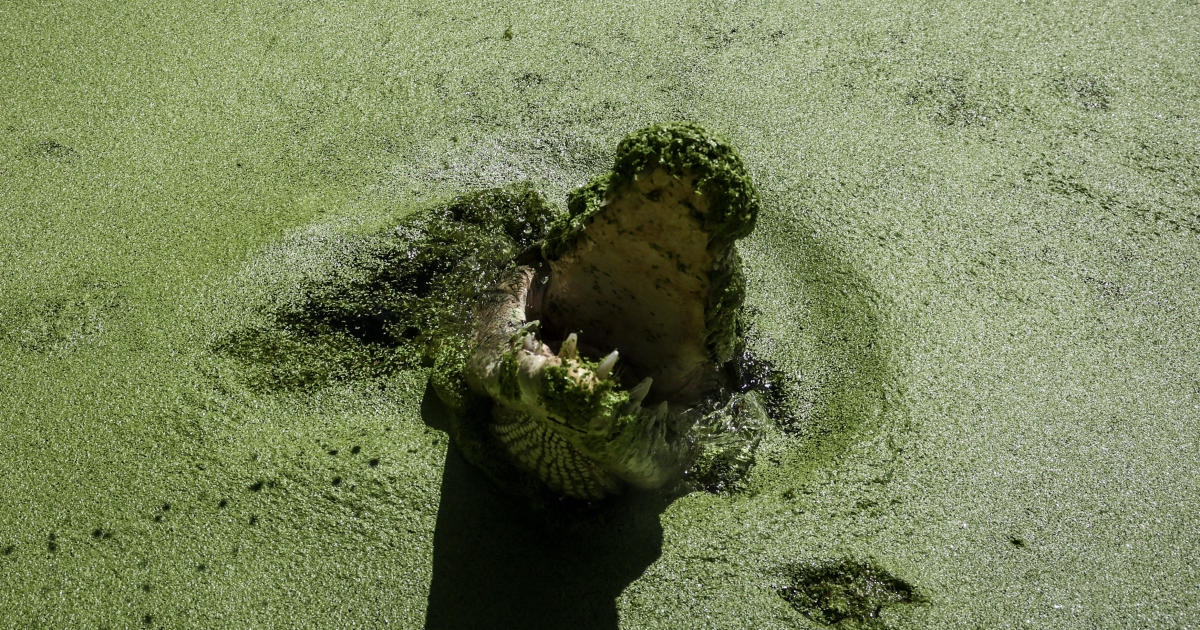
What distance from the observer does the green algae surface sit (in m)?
1.55

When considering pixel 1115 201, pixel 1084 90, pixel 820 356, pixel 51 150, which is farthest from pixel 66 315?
pixel 1084 90

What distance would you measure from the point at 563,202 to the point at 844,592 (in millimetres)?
1130

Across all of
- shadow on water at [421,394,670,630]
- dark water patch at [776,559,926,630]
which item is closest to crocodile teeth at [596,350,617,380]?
shadow on water at [421,394,670,630]

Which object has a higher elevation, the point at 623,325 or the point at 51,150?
the point at 623,325

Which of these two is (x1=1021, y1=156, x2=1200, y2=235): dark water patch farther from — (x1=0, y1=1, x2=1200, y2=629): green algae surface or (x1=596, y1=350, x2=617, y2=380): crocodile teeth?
(x1=596, y1=350, x2=617, y2=380): crocodile teeth

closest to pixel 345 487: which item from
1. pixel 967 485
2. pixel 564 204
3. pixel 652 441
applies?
pixel 652 441

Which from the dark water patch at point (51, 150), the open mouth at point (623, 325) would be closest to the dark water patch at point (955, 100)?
the open mouth at point (623, 325)

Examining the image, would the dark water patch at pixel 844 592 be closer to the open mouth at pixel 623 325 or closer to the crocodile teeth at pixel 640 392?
the open mouth at pixel 623 325

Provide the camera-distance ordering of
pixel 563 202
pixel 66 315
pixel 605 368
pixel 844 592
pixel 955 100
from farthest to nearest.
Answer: pixel 955 100, pixel 563 202, pixel 66 315, pixel 844 592, pixel 605 368

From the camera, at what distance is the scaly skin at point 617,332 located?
51.1 inches

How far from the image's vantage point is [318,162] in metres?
2.31

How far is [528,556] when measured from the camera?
158cm

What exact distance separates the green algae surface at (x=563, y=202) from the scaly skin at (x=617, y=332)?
0.39 feet

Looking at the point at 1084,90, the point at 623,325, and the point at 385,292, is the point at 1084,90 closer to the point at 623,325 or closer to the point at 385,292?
the point at 623,325
